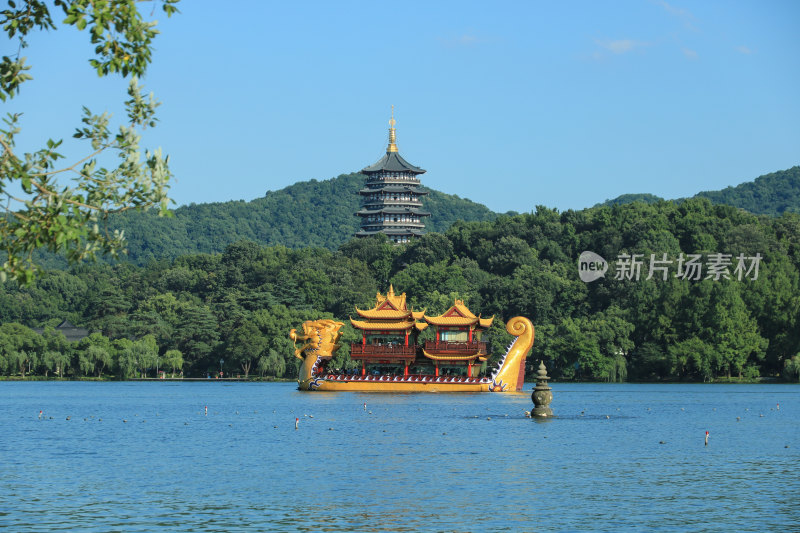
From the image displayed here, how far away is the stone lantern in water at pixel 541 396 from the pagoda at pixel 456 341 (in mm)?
19997

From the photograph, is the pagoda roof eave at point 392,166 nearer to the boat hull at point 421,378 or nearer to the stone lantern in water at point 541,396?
the boat hull at point 421,378

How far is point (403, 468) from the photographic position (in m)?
30.4

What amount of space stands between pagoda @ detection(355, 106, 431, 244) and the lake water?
285 feet

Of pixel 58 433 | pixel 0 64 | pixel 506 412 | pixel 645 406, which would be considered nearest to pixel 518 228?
pixel 645 406

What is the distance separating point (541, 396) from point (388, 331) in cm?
2402

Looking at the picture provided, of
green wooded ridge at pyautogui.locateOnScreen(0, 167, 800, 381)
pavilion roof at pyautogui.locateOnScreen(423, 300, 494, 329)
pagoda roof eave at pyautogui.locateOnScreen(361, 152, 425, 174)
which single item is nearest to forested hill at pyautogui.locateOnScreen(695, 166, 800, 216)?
pagoda roof eave at pyautogui.locateOnScreen(361, 152, 425, 174)

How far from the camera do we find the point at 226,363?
10044cm

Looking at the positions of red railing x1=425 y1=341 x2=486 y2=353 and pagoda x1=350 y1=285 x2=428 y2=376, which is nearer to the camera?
red railing x1=425 y1=341 x2=486 y2=353

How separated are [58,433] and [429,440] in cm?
1503

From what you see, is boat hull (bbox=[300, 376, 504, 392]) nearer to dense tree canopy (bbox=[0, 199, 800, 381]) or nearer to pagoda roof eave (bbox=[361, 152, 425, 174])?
dense tree canopy (bbox=[0, 199, 800, 381])

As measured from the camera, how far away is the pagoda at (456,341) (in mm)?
65250

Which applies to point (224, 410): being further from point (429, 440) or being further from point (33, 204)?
point (33, 204)

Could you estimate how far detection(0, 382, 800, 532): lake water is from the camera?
2236cm

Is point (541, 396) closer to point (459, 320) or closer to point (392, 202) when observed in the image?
point (459, 320)
